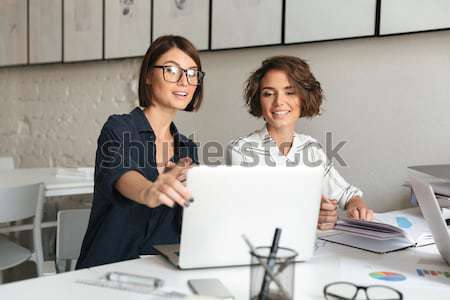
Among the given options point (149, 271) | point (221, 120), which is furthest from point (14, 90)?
point (149, 271)

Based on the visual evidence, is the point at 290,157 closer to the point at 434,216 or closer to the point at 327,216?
the point at 327,216

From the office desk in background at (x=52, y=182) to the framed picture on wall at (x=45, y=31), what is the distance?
3.70ft

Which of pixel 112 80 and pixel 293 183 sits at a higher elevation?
pixel 112 80

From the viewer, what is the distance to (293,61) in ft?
5.43

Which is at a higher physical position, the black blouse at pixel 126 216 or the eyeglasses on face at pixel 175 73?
the eyeglasses on face at pixel 175 73

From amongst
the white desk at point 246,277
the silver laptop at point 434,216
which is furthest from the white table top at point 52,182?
the silver laptop at point 434,216

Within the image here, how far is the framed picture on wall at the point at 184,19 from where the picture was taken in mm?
2414

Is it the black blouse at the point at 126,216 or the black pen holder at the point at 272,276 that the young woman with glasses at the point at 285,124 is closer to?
the black blouse at the point at 126,216

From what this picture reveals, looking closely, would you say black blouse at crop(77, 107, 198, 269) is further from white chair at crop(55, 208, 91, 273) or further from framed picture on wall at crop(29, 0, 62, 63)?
framed picture on wall at crop(29, 0, 62, 63)

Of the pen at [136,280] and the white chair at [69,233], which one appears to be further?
the white chair at [69,233]

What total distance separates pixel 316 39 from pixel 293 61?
414 mm

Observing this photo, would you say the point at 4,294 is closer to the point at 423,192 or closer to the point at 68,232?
the point at 423,192

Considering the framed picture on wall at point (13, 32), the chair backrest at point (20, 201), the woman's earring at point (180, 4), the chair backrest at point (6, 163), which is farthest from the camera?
the framed picture on wall at point (13, 32)

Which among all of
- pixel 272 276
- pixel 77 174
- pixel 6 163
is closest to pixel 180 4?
pixel 77 174
